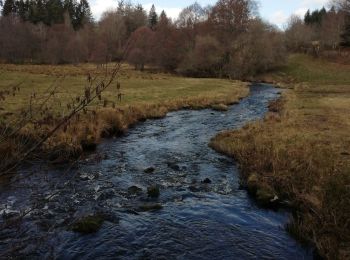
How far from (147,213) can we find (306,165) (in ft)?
22.5

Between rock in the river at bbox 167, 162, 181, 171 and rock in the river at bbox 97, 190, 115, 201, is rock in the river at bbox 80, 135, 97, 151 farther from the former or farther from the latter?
rock in the river at bbox 97, 190, 115, 201

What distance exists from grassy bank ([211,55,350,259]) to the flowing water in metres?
0.64

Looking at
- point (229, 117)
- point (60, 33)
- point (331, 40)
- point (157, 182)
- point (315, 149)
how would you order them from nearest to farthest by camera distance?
point (157, 182) → point (315, 149) → point (229, 117) → point (60, 33) → point (331, 40)

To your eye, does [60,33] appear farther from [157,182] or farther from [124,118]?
[157,182]

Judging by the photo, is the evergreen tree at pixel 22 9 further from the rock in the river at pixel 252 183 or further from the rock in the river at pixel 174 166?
the rock in the river at pixel 252 183

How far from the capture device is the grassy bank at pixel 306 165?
10.6 meters

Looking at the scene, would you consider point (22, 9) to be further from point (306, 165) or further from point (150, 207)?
point (150, 207)

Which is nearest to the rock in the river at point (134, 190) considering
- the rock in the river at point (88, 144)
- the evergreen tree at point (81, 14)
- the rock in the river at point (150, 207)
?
the rock in the river at point (150, 207)

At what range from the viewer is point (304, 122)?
26594 millimetres

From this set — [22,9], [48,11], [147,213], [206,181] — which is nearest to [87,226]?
[147,213]

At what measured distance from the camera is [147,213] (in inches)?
487

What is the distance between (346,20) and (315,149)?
90724 mm

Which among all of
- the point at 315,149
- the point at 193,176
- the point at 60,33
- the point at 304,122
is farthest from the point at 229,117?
the point at 60,33

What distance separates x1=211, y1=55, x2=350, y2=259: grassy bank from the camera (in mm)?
10633
